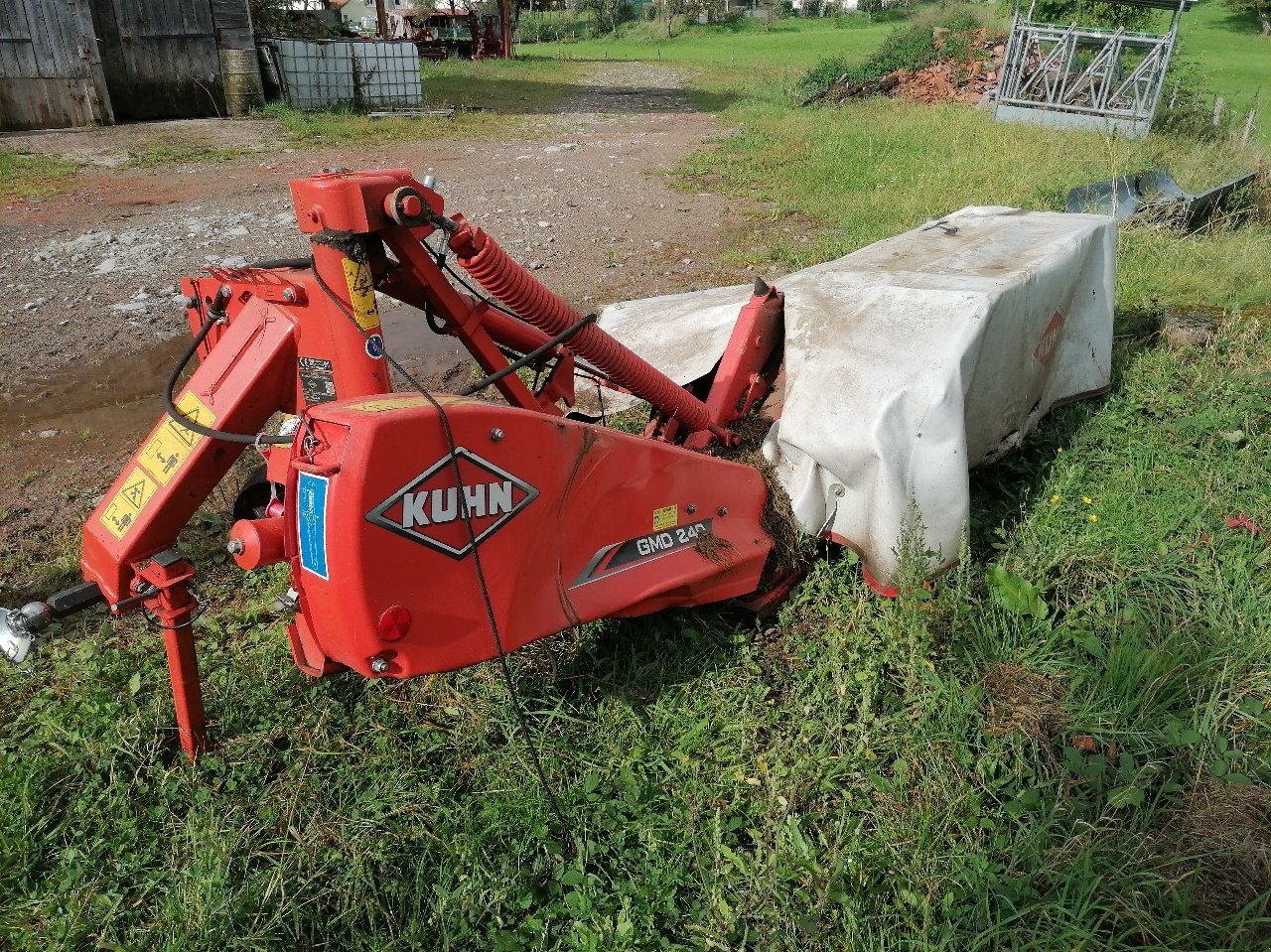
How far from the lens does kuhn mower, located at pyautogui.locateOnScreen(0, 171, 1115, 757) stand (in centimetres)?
211

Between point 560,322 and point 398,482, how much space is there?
41.6 inches

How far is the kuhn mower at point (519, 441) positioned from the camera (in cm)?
211

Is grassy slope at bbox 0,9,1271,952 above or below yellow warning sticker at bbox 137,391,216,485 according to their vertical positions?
below

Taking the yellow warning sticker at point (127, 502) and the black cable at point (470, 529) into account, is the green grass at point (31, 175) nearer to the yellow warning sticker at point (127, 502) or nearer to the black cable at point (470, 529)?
the yellow warning sticker at point (127, 502)

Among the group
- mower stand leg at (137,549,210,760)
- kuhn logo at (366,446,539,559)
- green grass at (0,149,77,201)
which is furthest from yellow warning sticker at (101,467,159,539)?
green grass at (0,149,77,201)

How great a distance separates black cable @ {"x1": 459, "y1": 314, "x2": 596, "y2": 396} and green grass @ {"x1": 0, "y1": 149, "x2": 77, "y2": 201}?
9.07 metres

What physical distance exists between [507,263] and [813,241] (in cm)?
632

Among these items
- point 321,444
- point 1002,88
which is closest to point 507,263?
point 321,444

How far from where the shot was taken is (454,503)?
2164mm

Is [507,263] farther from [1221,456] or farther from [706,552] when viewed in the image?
[1221,456]

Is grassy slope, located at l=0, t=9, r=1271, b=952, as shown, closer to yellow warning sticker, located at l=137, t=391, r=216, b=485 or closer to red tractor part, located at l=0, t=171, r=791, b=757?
red tractor part, located at l=0, t=171, r=791, b=757

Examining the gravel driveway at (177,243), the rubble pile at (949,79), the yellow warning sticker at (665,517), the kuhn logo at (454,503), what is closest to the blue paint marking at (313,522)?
the kuhn logo at (454,503)

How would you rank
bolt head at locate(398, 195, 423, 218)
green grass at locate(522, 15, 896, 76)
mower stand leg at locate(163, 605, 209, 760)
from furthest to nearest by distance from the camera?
green grass at locate(522, 15, 896, 76)
mower stand leg at locate(163, 605, 209, 760)
bolt head at locate(398, 195, 423, 218)

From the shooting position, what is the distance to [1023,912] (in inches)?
88.2
